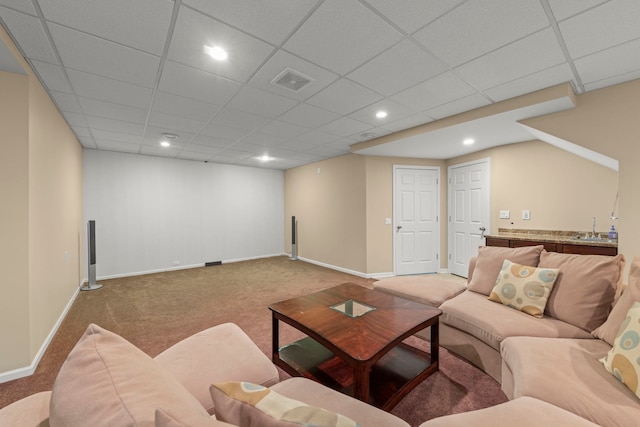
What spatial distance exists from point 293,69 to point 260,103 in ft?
2.62

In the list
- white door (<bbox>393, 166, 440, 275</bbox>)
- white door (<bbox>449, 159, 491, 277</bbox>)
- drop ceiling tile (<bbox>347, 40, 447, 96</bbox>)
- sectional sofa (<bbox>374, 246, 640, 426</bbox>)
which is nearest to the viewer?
sectional sofa (<bbox>374, 246, 640, 426</bbox>)

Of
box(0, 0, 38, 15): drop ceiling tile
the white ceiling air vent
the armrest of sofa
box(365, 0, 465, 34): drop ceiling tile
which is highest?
box(365, 0, 465, 34): drop ceiling tile

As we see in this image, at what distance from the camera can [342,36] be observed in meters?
1.80

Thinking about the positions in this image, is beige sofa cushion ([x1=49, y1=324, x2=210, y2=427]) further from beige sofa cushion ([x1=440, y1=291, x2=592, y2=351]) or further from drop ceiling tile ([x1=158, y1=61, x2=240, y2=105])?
drop ceiling tile ([x1=158, y1=61, x2=240, y2=105])

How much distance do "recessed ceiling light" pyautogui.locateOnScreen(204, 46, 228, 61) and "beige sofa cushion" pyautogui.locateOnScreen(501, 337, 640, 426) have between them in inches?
111

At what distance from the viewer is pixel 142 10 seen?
1.56 m

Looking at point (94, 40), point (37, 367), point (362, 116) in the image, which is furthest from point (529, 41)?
point (37, 367)

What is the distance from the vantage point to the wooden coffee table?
1.56 metres

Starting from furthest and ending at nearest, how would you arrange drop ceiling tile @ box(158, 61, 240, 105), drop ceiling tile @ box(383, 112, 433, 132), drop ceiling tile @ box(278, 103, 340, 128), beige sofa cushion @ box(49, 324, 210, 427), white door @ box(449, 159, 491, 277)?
1. white door @ box(449, 159, 491, 277)
2. drop ceiling tile @ box(383, 112, 433, 132)
3. drop ceiling tile @ box(278, 103, 340, 128)
4. drop ceiling tile @ box(158, 61, 240, 105)
5. beige sofa cushion @ box(49, 324, 210, 427)

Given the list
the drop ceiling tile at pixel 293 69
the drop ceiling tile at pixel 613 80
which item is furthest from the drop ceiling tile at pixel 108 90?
the drop ceiling tile at pixel 613 80

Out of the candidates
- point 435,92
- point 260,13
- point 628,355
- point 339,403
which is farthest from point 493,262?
point 260,13

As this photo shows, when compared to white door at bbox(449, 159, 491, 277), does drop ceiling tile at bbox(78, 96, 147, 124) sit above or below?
above

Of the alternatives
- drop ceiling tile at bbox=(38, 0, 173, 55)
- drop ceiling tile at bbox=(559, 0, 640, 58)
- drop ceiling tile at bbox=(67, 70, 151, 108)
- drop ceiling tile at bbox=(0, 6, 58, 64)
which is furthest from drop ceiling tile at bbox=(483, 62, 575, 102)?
drop ceiling tile at bbox=(0, 6, 58, 64)

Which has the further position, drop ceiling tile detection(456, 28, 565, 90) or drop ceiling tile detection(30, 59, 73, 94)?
drop ceiling tile detection(30, 59, 73, 94)
